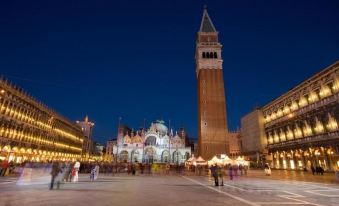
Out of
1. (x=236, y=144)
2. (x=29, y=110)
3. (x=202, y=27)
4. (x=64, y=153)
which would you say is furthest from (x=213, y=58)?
(x=64, y=153)

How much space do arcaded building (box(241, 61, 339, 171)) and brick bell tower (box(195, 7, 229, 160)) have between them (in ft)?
34.7

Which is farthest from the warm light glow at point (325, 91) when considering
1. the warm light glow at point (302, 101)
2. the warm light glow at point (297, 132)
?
the warm light glow at point (297, 132)

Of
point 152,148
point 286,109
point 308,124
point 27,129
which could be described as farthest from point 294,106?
point 152,148

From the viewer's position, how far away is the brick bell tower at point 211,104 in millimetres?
66500

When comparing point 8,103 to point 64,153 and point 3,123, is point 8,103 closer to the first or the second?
point 3,123

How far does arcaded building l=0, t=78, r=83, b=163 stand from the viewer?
45500 mm

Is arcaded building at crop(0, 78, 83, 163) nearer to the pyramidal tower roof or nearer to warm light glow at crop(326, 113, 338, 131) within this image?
warm light glow at crop(326, 113, 338, 131)

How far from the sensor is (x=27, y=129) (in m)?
54.3

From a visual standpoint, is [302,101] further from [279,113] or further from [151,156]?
[151,156]

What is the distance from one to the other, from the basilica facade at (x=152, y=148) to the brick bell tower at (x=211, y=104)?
3230 centimetres

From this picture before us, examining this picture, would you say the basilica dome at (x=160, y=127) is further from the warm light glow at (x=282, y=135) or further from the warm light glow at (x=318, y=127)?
the warm light glow at (x=318, y=127)

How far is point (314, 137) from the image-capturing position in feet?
125

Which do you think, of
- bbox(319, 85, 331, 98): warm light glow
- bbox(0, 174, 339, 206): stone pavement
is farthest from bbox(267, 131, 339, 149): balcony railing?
bbox(0, 174, 339, 206): stone pavement

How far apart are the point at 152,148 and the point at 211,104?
4036cm
